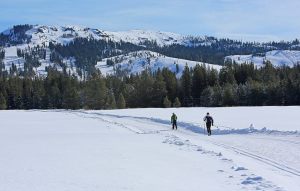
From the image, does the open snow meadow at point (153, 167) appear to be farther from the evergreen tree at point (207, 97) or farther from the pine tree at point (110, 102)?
the pine tree at point (110, 102)

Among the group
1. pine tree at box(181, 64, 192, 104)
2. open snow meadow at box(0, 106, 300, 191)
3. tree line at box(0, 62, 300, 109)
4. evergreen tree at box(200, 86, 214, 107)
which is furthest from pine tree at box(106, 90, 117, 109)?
open snow meadow at box(0, 106, 300, 191)

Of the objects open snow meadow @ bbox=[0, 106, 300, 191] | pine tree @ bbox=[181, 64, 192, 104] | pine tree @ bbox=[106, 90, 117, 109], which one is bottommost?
open snow meadow @ bbox=[0, 106, 300, 191]

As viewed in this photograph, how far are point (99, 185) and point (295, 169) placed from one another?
23.1ft

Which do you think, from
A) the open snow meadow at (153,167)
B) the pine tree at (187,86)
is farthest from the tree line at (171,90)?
the open snow meadow at (153,167)

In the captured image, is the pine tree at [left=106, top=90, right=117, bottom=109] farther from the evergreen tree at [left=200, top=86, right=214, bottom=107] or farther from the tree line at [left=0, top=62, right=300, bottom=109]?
the evergreen tree at [left=200, top=86, right=214, bottom=107]

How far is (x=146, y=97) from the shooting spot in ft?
397

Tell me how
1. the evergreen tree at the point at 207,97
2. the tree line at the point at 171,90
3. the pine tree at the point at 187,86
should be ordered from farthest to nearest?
1. the pine tree at the point at 187,86
2. the evergreen tree at the point at 207,97
3. the tree line at the point at 171,90

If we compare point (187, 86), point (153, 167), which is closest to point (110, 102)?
point (187, 86)

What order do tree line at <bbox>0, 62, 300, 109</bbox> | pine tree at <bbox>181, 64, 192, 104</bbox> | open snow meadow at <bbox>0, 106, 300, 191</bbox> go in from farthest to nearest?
1. pine tree at <bbox>181, 64, 192, 104</bbox>
2. tree line at <bbox>0, 62, 300, 109</bbox>
3. open snow meadow at <bbox>0, 106, 300, 191</bbox>

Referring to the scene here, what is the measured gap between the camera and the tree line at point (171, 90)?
10069cm

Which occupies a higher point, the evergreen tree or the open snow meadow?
the evergreen tree

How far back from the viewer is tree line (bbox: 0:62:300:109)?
100688mm

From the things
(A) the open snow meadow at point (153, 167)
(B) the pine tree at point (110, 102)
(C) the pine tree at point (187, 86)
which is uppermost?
(C) the pine tree at point (187, 86)

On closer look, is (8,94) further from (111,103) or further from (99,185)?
(99,185)
